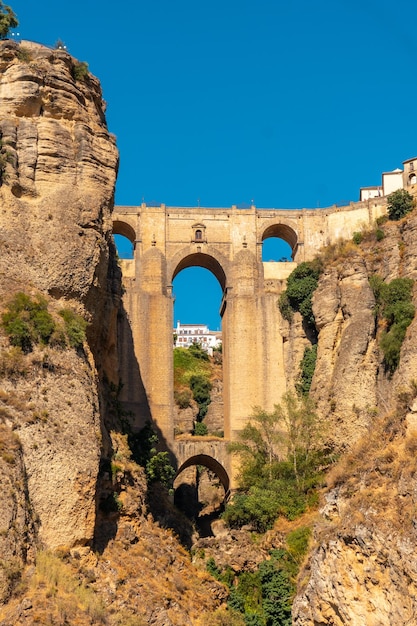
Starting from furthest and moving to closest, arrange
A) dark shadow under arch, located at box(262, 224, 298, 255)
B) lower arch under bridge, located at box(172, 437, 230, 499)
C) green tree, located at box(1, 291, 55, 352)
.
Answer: dark shadow under arch, located at box(262, 224, 298, 255) → lower arch under bridge, located at box(172, 437, 230, 499) → green tree, located at box(1, 291, 55, 352)

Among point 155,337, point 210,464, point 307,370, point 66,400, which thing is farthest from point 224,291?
point 66,400

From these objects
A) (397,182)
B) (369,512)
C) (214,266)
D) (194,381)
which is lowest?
(369,512)

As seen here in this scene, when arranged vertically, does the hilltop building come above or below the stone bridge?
above

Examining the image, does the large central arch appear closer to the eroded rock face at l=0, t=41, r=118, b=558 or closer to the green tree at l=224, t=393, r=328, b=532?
the green tree at l=224, t=393, r=328, b=532

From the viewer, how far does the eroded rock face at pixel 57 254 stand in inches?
936

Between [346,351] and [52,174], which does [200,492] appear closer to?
[346,351]

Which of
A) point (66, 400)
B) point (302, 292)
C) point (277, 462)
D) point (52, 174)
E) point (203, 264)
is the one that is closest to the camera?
point (66, 400)

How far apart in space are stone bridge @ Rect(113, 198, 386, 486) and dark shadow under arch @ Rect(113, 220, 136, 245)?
0.07 metres

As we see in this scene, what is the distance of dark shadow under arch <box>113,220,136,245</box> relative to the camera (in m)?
47.8

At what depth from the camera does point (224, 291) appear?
48125mm

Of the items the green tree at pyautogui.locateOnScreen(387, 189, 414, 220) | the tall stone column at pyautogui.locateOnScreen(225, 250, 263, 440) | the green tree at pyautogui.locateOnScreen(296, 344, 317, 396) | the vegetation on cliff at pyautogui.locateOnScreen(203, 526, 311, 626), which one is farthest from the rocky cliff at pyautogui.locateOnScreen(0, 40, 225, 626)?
the green tree at pyautogui.locateOnScreen(387, 189, 414, 220)

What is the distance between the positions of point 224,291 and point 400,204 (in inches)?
361

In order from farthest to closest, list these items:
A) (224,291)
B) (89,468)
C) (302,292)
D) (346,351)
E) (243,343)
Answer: (224,291) → (243,343) → (302,292) → (346,351) → (89,468)

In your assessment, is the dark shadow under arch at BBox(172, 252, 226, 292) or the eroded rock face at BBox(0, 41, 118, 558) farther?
the dark shadow under arch at BBox(172, 252, 226, 292)
